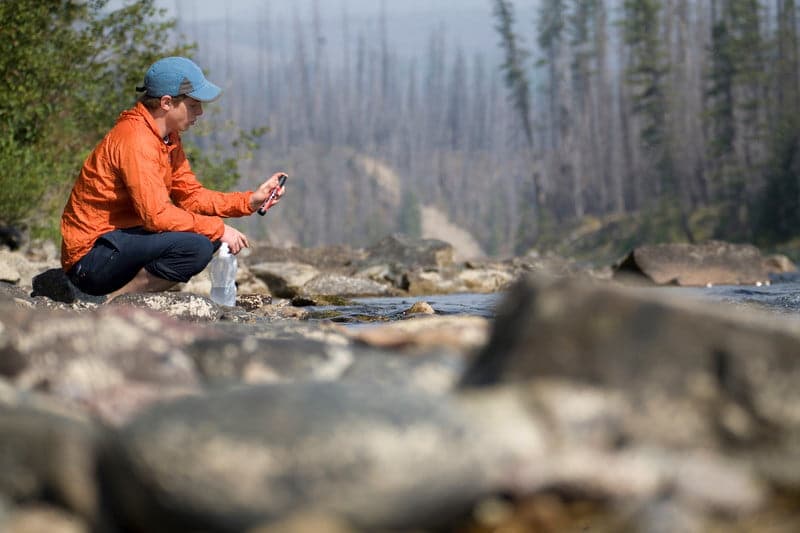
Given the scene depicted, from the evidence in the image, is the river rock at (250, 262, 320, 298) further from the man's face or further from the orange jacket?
the man's face

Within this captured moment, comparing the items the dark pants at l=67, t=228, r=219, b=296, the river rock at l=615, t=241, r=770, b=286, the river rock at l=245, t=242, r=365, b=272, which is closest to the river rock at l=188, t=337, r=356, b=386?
the dark pants at l=67, t=228, r=219, b=296

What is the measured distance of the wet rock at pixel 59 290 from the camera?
6.85m

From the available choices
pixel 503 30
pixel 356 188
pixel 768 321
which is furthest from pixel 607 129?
pixel 768 321

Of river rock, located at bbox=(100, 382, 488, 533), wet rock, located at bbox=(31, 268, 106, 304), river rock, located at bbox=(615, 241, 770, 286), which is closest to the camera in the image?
river rock, located at bbox=(100, 382, 488, 533)

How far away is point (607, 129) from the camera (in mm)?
59719

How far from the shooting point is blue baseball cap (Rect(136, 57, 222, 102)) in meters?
6.21

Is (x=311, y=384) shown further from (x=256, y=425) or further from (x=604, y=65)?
(x=604, y=65)

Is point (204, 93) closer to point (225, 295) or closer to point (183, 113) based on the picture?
point (183, 113)

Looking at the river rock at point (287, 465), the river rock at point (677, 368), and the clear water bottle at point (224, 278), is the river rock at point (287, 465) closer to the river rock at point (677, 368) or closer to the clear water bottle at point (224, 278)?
the river rock at point (677, 368)

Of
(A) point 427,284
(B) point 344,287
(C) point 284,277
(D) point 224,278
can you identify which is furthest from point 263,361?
(A) point 427,284

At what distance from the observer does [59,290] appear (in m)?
7.32

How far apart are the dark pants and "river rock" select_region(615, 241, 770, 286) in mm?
12256

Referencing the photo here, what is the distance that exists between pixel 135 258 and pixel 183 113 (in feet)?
3.42

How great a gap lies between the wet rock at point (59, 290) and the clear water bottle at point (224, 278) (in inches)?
43.9
